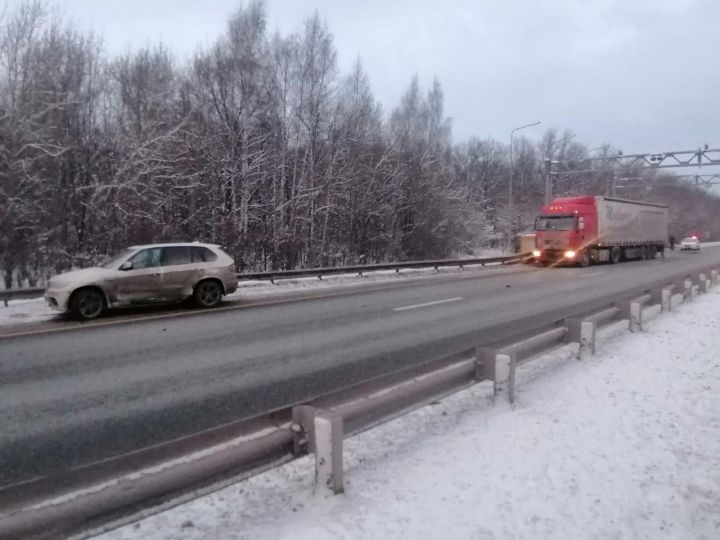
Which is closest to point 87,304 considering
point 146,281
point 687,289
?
point 146,281

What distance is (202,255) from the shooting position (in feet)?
42.3

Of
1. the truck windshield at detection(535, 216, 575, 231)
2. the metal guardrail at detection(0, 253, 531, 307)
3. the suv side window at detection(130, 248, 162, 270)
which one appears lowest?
the metal guardrail at detection(0, 253, 531, 307)

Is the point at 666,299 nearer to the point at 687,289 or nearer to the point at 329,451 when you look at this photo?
the point at 687,289

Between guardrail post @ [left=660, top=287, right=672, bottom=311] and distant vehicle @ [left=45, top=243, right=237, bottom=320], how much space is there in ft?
34.3

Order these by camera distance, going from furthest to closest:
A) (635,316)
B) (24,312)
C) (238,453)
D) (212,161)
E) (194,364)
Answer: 1. (212,161)
2. (24,312)
3. (635,316)
4. (194,364)
5. (238,453)

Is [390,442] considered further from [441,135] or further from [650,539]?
[441,135]

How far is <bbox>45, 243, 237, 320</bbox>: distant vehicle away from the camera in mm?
10820

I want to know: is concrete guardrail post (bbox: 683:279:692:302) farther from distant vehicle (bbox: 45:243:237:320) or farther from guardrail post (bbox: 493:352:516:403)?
distant vehicle (bbox: 45:243:237:320)

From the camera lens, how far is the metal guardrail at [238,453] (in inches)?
101

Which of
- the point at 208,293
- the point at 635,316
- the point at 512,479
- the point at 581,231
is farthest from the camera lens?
the point at 581,231

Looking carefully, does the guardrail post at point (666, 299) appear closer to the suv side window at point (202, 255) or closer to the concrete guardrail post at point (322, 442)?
the concrete guardrail post at point (322, 442)

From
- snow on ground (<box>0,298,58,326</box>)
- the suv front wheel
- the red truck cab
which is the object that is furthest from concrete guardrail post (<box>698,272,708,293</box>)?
snow on ground (<box>0,298,58,326</box>)

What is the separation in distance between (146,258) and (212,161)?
13954 mm

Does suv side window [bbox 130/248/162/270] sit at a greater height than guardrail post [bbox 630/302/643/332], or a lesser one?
greater
